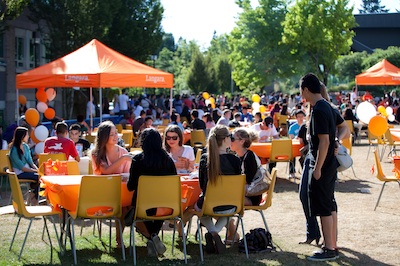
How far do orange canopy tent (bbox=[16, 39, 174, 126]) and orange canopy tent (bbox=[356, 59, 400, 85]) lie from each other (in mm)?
12224

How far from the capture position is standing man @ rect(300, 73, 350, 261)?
7039 mm

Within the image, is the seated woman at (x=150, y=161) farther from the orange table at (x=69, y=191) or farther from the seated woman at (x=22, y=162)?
the seated woman at (x=22, y=162)

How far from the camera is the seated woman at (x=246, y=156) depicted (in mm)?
8148

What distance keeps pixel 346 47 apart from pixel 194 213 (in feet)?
111

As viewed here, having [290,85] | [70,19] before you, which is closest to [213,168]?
[70,19]

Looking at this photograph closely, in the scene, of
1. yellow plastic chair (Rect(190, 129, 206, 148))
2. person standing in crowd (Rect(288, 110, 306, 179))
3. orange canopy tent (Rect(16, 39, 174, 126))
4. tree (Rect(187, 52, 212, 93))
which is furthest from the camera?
tree (Rect(187, 52, 212, 93))

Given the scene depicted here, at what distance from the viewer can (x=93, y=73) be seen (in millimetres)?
15375

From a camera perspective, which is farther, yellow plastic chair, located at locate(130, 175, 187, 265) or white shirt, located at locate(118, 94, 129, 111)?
white shirt, located at locate(118, 94, 129, 111)

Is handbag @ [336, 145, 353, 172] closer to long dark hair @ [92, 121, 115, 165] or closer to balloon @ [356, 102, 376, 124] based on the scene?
long dark hair @ [92, 121, 115, 165]

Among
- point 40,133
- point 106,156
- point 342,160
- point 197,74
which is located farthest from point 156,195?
point 197,74

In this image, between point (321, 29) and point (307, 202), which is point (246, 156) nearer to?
point (307, 202)

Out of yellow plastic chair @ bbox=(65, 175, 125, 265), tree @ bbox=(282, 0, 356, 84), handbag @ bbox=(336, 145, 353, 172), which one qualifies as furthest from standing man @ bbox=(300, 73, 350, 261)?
tree @ bbox=(282, 0, 356, 84)

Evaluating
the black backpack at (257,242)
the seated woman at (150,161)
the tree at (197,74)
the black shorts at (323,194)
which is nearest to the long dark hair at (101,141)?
the seated woman at (150,161)

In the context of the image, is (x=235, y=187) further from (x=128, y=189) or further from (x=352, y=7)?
(x=352, y=7)
